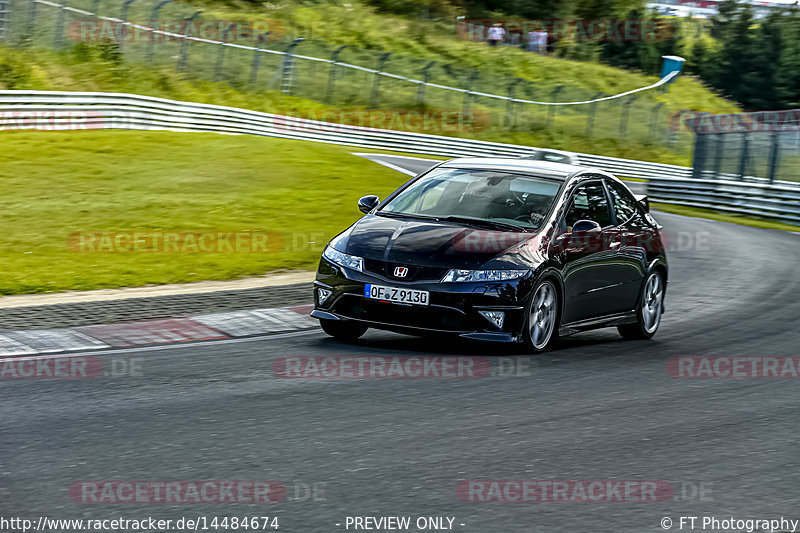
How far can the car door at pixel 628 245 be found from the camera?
402 inches

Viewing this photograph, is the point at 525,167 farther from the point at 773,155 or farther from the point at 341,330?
the point at 773,155

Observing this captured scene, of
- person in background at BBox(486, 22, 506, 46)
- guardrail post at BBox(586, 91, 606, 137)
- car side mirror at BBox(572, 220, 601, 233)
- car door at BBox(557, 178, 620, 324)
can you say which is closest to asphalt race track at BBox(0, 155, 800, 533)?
car door at BBox(557, 178, 620, 324)

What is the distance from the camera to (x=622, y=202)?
1055cm

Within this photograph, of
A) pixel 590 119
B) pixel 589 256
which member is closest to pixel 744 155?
pixel 590 119

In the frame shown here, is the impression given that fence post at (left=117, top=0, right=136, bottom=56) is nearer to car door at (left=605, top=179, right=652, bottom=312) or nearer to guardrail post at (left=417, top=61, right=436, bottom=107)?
guardrail post at (left=417, top=61, right=436, bottom=107)

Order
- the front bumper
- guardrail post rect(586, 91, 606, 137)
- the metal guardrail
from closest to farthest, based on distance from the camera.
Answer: the front bumper
the metal guardrail
guardrail post rect(586, 91, 606, 137)

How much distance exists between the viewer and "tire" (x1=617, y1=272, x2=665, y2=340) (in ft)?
34.8

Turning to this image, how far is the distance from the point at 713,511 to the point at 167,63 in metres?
37.0

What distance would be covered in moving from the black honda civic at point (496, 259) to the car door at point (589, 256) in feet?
0.04

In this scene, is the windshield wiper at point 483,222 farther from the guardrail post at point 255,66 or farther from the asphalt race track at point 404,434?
the guardrail post at point 255,66

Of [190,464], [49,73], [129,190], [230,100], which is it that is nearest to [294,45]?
[230,100]

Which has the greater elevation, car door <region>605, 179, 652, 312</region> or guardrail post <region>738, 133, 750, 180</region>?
car door <region>605, 179, 652, 312</region>

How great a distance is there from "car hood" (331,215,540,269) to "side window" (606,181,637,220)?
5.43 feet

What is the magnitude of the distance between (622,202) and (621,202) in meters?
0.02
